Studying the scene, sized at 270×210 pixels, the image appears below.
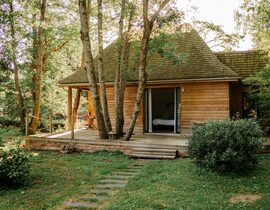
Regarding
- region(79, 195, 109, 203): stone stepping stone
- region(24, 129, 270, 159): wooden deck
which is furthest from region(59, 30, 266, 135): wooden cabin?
region(79, 195, 109, 203): stone stepping stone

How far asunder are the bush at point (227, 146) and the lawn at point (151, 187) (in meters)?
0.32

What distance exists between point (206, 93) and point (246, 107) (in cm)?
298

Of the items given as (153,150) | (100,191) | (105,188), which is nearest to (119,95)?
(153,150)

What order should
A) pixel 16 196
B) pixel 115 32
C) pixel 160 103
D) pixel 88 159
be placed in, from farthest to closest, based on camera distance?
pixel 160 103 → pixel 115 32 → pixel 88 159 → pixel 16 196

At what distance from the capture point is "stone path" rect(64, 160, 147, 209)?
6773mm

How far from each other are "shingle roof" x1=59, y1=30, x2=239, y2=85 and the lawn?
182 inches

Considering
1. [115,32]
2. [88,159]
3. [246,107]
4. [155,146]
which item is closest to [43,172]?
[88,159]

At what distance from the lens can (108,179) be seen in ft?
28.5

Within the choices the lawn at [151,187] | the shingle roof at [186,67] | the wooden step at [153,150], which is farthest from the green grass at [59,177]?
the shingle roof at [186,67]

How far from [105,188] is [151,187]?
1161 millimetres

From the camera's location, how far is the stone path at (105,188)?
6773 millimetres

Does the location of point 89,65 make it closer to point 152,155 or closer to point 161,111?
point 152,155

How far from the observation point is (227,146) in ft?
28.3

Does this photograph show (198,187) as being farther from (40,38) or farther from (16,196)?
(40,38)
